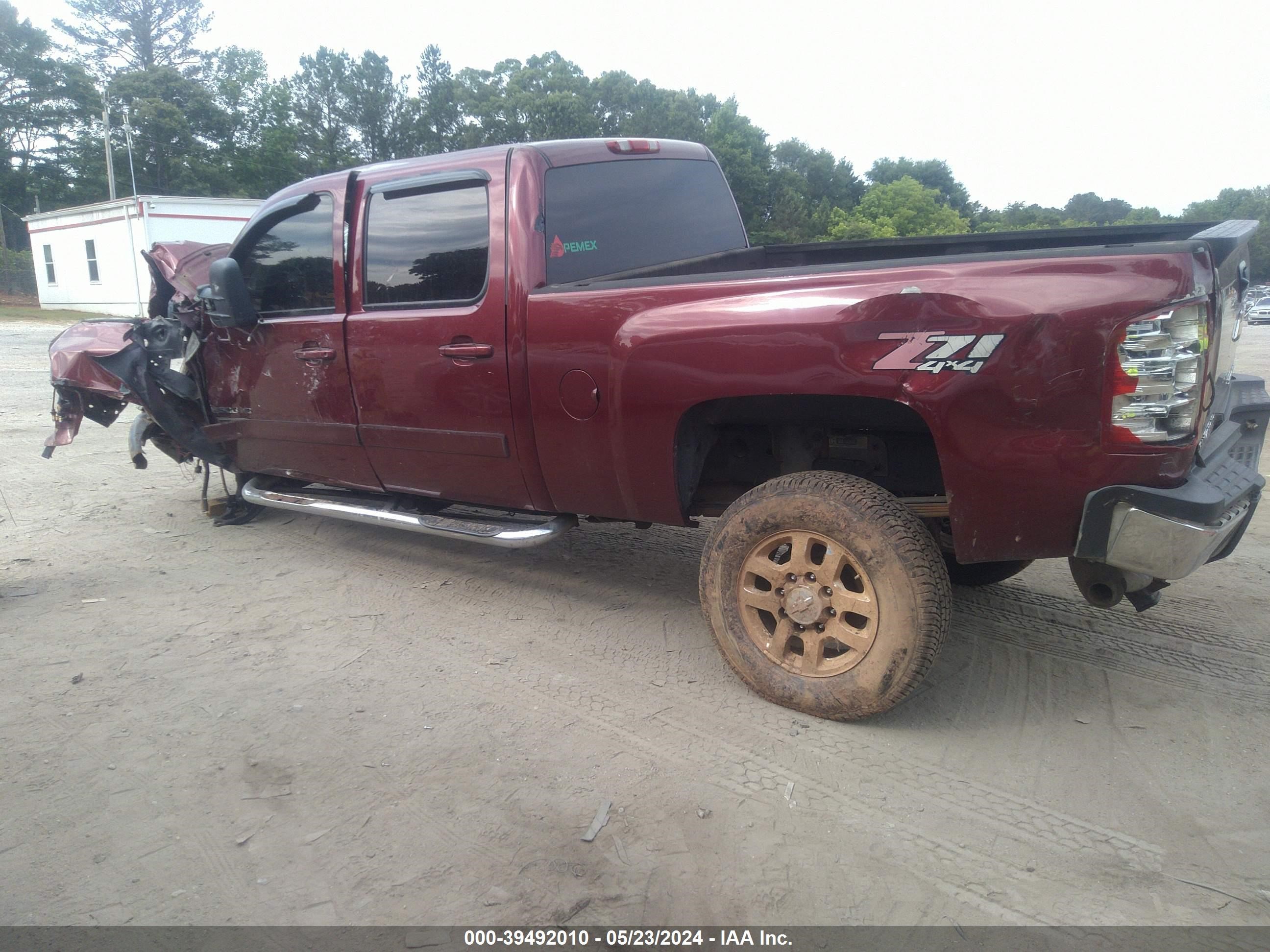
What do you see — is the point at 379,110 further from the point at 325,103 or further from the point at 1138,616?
the point at 1138,616

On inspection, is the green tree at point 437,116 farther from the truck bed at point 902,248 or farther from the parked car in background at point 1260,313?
the truck bed at point 902,248

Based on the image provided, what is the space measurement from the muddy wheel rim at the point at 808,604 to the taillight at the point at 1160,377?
0.93m

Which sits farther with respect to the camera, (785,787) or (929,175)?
(929,175)

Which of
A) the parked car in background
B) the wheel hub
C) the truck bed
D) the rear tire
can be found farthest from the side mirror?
the parked car in background

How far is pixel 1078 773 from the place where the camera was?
9.46 ft

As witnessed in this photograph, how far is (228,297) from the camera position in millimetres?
4750

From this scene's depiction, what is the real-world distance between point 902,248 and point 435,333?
7.46 ft

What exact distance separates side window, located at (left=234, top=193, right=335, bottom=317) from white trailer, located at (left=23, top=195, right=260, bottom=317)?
971 inches

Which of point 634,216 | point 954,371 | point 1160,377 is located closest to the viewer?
point 1160,377

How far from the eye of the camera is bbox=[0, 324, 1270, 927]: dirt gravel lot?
2412 mm

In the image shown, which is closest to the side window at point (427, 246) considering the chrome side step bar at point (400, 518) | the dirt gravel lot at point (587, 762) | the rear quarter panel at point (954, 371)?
the rear quarter panel at point (954, 371)

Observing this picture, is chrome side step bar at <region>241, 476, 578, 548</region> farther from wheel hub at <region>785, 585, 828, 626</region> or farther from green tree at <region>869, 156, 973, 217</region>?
green tree at <region>869, 156, 973, 217</region>

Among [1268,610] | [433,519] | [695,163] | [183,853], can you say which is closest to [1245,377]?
[1268,610]

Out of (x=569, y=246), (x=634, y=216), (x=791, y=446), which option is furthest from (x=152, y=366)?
(x=791, y=446)
